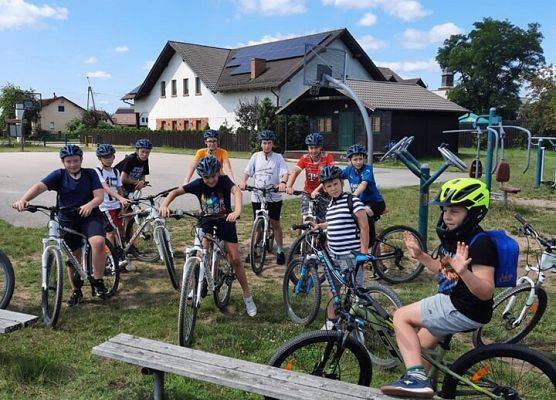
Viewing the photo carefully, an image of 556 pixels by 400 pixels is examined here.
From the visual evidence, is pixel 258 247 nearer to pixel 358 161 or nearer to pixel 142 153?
pixel 358 161

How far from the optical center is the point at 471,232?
2.97 meters

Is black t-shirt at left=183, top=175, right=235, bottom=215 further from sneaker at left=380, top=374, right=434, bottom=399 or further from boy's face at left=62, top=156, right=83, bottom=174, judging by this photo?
sneaker at left=380, top=374, right=434, bottom=399

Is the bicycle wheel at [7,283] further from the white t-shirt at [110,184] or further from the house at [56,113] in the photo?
the house at [56,113]

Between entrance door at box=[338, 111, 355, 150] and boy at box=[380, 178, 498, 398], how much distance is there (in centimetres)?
2729

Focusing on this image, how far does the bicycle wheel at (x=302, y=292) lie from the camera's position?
16.3 feet

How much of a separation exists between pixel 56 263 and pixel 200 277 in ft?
4.96

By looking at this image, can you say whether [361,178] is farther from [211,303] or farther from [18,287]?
[18,287]

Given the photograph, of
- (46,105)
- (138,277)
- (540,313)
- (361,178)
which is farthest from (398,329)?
(46,105)

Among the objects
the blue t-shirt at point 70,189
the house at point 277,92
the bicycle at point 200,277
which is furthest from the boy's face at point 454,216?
the house at point 277,92

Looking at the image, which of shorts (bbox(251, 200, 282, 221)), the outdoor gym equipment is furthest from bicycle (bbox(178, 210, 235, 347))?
the outdoor gym equipment

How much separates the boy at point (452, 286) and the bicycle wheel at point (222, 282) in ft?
8.32

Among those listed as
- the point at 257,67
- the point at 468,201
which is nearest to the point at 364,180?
the point at 468,201

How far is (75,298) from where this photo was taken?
228 inches

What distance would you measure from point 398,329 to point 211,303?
296 cm
